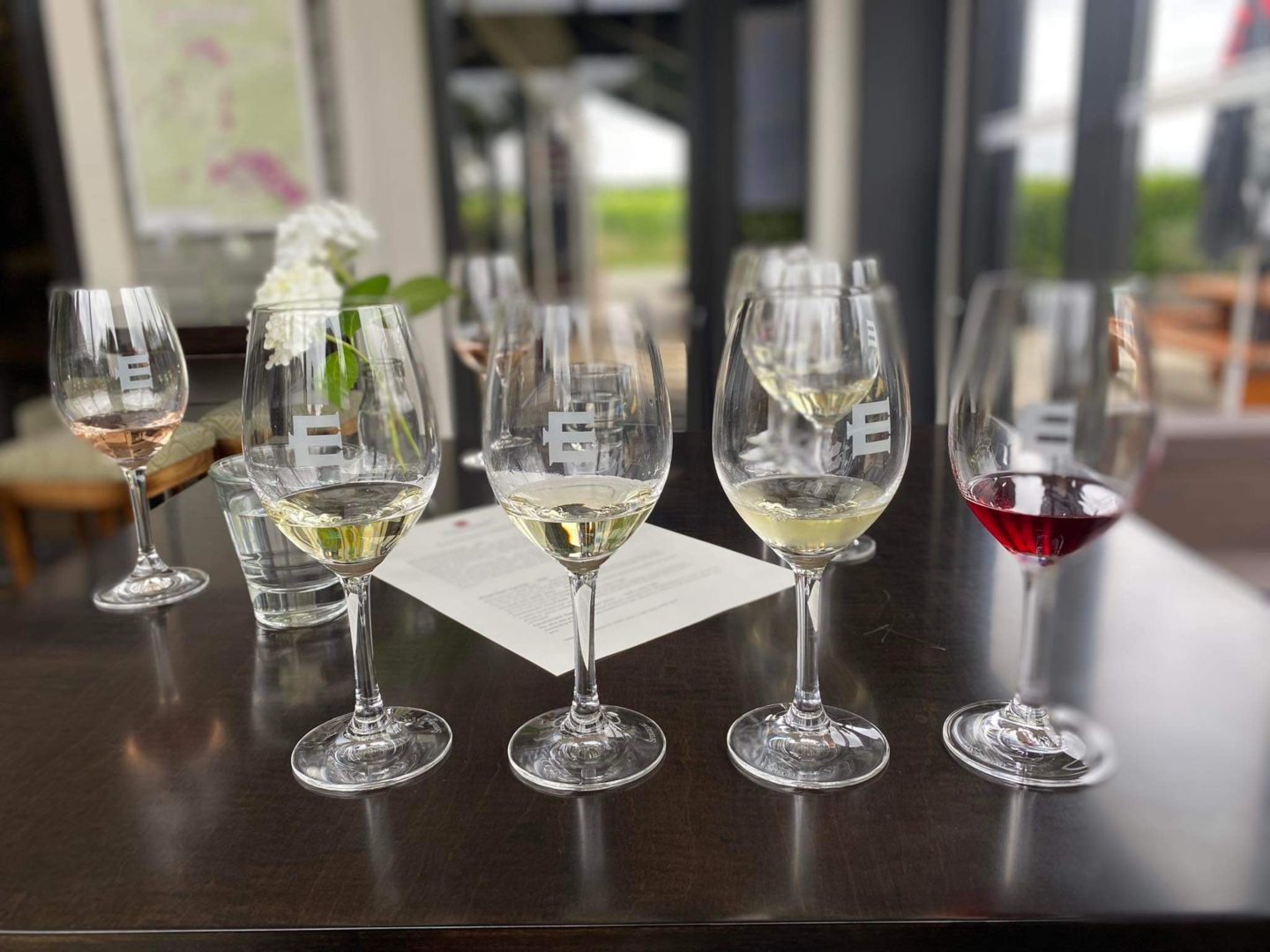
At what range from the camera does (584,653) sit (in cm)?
57

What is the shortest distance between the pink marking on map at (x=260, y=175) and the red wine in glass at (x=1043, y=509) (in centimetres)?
337

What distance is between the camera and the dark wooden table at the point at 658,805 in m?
0.43

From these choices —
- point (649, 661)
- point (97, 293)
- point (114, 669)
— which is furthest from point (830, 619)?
point (97, 293)

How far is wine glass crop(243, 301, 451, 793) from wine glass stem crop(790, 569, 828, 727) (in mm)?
203

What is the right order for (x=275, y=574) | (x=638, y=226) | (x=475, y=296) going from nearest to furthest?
(x=275, y=574)
(x=475, y=296)
(x=638, y=226)

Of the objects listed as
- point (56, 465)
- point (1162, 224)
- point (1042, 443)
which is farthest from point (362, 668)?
point (56, 465)

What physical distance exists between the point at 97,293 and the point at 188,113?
300cm

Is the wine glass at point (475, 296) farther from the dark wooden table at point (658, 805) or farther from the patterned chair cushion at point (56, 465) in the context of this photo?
the patterned chair cushion at point (56, 465)

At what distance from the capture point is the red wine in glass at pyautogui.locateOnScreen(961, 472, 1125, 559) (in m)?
0.50

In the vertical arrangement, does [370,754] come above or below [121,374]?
below

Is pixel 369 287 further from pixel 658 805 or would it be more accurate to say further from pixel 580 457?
pixel 658 805

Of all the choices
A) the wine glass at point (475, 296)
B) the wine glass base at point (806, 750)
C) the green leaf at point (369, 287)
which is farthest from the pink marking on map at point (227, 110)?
the wine glass base at point (806, 750)

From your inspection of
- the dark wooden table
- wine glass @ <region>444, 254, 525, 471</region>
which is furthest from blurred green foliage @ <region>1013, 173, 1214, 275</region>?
the dark wooden table

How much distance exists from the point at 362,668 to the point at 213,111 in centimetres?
340
